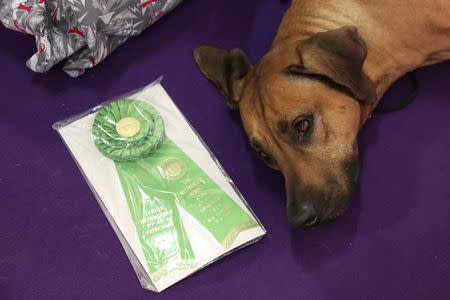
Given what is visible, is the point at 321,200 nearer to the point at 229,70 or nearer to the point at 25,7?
the point at 229,70

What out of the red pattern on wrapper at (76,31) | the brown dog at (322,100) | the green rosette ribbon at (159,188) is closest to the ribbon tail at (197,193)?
the green rosette ribbon at (159,188)

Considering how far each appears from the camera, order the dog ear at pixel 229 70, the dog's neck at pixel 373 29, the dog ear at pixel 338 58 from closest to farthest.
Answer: the dog ear at pixel 338 58
the dog's neck at pixel 373 29
the dog ear at pixel 229 70

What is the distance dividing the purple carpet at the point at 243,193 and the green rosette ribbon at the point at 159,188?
0.41 ft

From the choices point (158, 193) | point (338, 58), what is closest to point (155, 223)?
point (158, 193)

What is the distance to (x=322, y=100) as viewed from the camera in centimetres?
156

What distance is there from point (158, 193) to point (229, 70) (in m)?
0.70

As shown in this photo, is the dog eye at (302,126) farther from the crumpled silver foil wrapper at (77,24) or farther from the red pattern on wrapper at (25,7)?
the red pattern on wrapper at (25,7)

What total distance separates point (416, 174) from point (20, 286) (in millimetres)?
2002

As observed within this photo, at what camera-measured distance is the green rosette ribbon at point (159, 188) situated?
196cm

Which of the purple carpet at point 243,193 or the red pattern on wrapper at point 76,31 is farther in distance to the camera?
the red pattern on wrapper at point 76,31

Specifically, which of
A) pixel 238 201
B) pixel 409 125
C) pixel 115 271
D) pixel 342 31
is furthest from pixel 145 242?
pixel 409 125

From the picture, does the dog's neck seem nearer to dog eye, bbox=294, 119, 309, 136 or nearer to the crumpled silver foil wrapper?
dog eye, bbox=294, 119, 309, 136

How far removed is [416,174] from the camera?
204 cm

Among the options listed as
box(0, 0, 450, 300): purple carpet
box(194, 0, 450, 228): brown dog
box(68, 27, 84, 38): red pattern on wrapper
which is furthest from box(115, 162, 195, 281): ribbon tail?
box(68, 27, 84, 38): red pattern on wrapper
